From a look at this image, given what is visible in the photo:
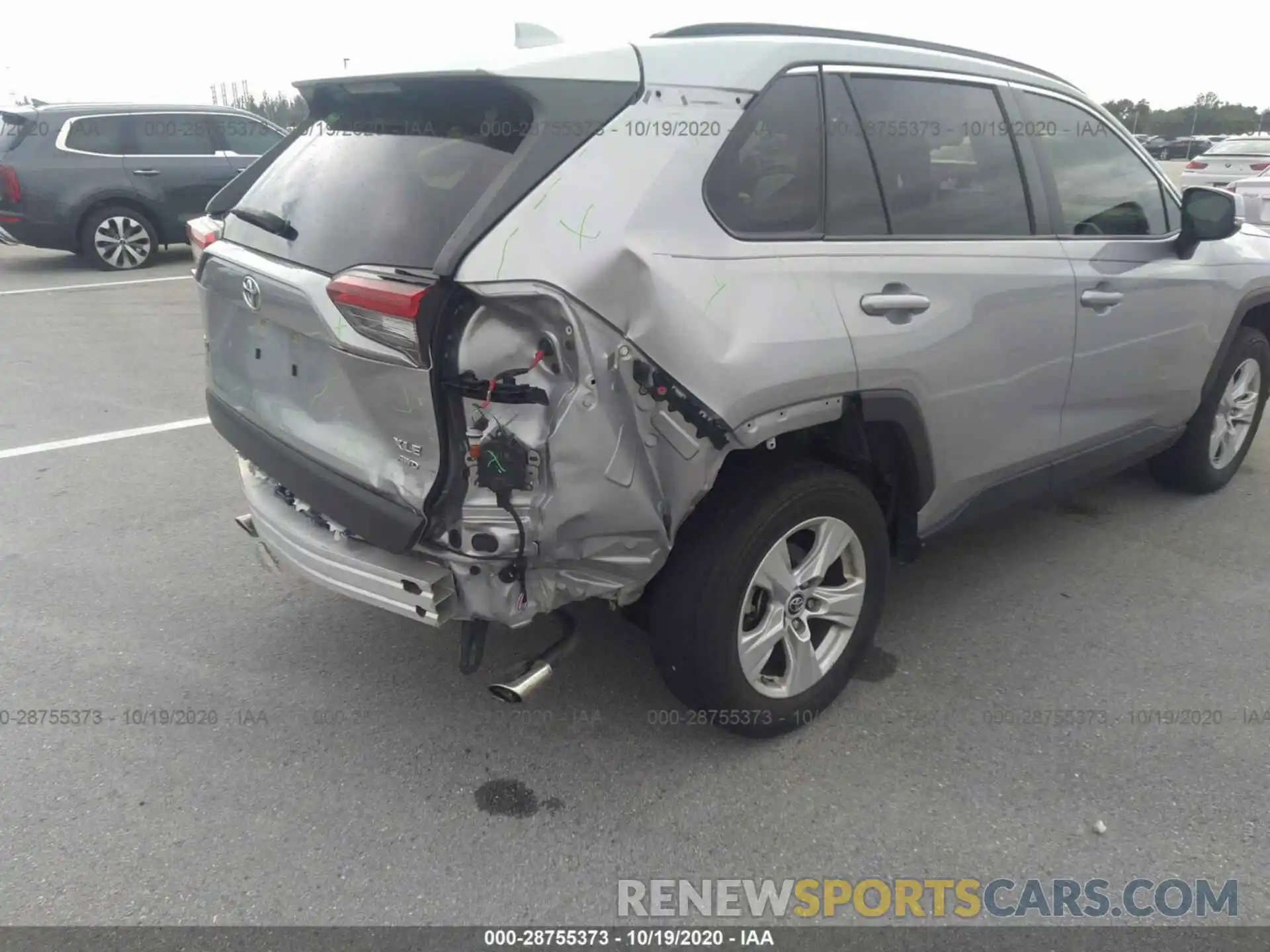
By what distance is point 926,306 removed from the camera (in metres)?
2.80

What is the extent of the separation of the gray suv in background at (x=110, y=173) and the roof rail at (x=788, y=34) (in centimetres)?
932

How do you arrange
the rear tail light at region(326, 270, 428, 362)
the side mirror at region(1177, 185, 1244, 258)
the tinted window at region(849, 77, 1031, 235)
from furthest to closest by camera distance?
the side mirror at region(1177, 185, 1244, 258), the tinted window at region(849, 77, 1031, 235), the rear tail light at region(326, 270, 428, 362)

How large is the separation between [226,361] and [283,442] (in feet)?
1.42

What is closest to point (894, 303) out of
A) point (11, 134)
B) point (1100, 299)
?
point (1100, 299)

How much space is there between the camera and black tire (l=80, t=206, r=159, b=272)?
10.6 meters

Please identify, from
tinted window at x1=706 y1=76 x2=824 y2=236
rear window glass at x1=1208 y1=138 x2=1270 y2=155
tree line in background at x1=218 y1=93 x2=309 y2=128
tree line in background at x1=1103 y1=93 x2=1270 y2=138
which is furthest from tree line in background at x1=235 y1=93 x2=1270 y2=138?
tinted window at x1=706 y1=76 x2=824 y2=236

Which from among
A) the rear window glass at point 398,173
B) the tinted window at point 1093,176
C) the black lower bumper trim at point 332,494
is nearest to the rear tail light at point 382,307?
the rear window glass at point 398,173

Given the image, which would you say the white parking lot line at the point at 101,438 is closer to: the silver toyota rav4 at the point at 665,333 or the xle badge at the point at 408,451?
the silver toyota rav4 at the point at 665,333

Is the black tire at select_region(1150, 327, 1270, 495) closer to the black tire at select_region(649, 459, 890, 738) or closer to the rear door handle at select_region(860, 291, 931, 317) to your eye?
the rear door handle at select_region(860, 291, 931, 317)

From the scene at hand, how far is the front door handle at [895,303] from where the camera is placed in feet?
8.71

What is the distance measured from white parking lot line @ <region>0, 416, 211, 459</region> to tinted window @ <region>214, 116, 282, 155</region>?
6967 mm

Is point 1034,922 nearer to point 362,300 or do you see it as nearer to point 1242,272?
point 362,300

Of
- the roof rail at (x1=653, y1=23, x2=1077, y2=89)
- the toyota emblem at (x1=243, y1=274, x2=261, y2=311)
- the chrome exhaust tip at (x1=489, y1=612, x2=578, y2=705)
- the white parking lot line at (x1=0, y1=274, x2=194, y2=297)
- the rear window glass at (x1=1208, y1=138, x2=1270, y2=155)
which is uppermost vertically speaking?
the roof rail at (x1=653, y1=23, x2=1077, y2=89)

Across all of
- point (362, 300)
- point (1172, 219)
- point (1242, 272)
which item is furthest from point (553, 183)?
point (1242, 272)
